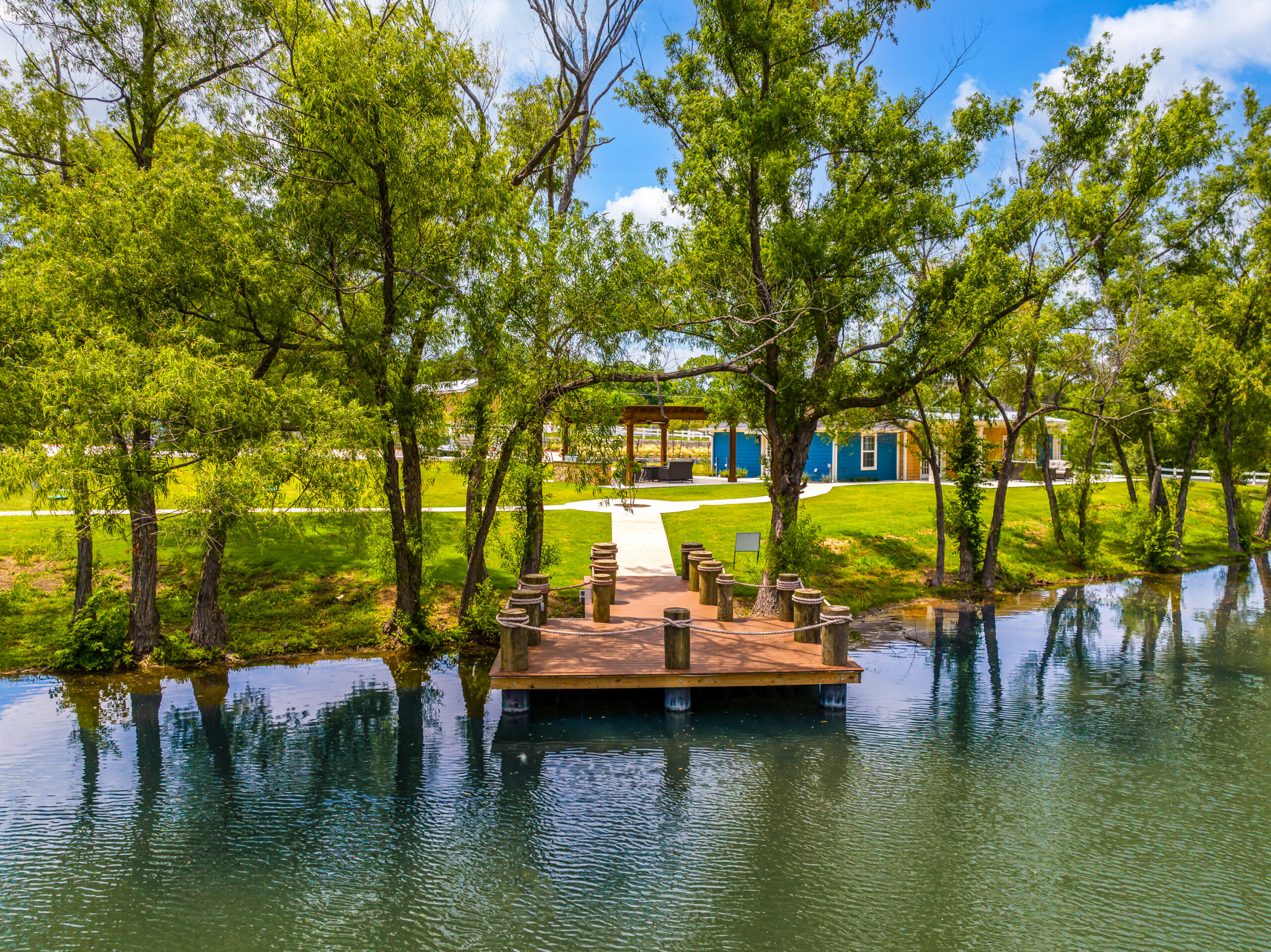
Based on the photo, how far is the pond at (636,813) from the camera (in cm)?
643

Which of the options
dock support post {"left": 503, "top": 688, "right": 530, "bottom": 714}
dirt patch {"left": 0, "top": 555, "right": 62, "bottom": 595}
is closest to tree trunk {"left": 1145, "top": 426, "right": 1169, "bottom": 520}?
dock support post {"left": 503, "top": 688, "right": 530, "bottom": 714}

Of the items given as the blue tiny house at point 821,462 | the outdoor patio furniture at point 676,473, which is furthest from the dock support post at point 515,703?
the blue tiny house at point 821,462

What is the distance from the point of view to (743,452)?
3684cm

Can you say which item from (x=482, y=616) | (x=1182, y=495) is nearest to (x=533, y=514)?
(x=482, y=616)

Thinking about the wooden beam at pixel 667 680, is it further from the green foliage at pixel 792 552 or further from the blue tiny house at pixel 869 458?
the blue tiny house at pixel 869 458

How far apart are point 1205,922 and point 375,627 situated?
42.7 ft

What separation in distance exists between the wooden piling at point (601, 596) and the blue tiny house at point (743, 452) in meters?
23.1

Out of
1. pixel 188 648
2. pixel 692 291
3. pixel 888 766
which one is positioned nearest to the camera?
pixel 888 766

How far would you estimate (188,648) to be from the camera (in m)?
13.2

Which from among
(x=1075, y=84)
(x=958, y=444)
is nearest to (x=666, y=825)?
(x=958, y=444)

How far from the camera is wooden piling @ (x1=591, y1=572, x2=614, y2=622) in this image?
13.3 metres

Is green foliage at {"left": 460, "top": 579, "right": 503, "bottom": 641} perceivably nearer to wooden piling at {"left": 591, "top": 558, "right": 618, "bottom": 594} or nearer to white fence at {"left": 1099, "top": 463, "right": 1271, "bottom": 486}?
wooden piling at {"left": 591, "top": 558, "right": 618, "bottom": 594}

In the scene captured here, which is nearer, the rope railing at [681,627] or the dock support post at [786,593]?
the rope railing at [681,627]

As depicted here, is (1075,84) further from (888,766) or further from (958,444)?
(888,766)
